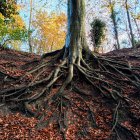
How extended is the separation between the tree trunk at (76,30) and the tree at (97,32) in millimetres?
12522

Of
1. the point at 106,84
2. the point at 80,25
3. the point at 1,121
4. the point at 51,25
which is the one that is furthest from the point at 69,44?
the point at 51,25

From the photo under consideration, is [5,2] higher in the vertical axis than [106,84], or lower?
higher

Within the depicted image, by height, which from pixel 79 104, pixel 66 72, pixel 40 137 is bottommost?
pixel 40 137

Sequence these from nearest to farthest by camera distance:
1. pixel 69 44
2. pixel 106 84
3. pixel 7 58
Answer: pixel 106 84 < pixel 69 44 < pixel 7 58

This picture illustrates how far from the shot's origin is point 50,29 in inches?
1689

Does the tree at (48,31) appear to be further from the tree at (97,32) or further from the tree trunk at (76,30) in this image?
the tree trunk at (76,30)

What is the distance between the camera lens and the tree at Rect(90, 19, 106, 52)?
82.8 ft

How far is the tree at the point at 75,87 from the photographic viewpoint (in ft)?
29.3

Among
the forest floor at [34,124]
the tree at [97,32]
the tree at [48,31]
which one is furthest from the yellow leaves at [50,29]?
the forest floor at [34,124]

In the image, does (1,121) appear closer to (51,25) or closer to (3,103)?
(3,103)

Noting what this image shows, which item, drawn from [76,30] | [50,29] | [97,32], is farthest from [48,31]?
[76,30]

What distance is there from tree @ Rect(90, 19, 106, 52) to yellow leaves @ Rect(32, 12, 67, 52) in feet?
51.2

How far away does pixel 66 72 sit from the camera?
1143cm

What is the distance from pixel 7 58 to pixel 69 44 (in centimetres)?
412
